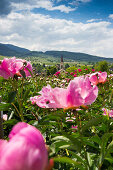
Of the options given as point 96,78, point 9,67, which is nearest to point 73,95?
point 9,67

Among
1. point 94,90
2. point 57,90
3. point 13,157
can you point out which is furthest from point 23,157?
point 94,90

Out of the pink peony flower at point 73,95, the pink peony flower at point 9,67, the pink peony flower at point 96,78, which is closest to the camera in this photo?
the pink peony flower at point 73,95

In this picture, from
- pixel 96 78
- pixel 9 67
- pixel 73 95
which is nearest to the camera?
pixel 73 95

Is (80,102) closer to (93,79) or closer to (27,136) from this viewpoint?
(27,136)

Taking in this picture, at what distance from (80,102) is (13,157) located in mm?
486

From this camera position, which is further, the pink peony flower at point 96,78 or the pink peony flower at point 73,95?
the pink peony flower at point 96,78

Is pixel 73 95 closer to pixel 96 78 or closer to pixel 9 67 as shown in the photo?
pixel 9 67

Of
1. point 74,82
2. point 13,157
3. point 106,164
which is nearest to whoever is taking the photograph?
point 13,157

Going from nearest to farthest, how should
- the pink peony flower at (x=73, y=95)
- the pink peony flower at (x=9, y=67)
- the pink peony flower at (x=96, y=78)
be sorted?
the pink peony flower at (x=73, y=95) < the pink peony flower at (x=9, y=67) < the pink peony flower at (x=96, y=78)

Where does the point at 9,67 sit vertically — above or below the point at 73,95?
above

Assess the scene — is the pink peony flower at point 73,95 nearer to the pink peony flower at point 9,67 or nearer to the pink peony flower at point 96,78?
the pink peony flower at point 9,67

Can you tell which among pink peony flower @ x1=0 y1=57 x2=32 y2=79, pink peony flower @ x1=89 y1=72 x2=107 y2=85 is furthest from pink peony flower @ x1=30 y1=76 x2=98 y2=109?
pink peony flower @ x1=89 y1=72 x2=107 y2=85

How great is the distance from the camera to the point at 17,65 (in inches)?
48.6

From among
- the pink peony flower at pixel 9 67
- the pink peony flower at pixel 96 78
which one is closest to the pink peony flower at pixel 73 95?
the pink peony flower at pixel 9 67
